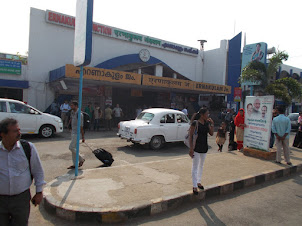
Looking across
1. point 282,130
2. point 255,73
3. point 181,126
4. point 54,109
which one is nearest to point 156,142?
point 181,126

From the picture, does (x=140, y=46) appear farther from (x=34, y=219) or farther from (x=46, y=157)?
(x=34, y=219)

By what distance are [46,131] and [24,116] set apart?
1.17 metres

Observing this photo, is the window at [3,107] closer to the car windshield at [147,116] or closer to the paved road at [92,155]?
the paved road at [92,155]

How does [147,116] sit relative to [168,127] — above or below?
above

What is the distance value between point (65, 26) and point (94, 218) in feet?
53.7

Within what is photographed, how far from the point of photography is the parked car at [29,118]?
9727 millimetres

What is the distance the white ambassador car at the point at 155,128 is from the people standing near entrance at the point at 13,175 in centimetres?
627

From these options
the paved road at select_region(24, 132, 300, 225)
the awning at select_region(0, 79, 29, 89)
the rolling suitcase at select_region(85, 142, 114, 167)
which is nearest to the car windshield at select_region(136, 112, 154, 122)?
the paved road at select_region(24, 132, 300, 225)

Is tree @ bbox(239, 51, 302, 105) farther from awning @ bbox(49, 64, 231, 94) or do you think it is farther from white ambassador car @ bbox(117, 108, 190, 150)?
awning @ bbox(49, 64, 231, 94)

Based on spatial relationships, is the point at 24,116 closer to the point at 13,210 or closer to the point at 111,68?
the point at 13,210

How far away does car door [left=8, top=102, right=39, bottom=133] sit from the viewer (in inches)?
390

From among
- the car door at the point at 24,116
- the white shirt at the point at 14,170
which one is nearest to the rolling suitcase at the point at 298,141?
the white shirt at the point at 14,170

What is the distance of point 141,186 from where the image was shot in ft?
15.5

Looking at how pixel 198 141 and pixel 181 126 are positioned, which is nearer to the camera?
pixel 198 141
